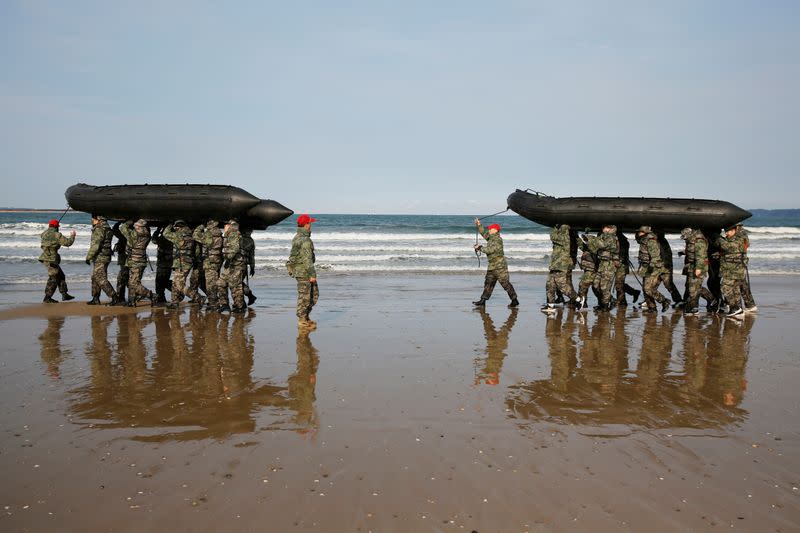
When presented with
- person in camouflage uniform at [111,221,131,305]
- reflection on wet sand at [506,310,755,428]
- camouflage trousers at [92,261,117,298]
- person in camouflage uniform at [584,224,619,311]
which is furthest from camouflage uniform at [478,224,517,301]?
camouflage trousers at [92,261,117,298]

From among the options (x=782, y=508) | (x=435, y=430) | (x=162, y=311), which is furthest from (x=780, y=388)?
(x=162, y=311)

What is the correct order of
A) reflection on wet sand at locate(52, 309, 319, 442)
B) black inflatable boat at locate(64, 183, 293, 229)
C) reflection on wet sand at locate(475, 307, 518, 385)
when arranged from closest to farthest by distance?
reflection on wet sand at locate(52, 309, 319, 442) < reflection on wet sand at locate(475, 307, 518, 385) < black inflatable boat at locate(64, 183, 293, 229)

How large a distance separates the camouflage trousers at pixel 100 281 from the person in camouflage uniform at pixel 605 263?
31.1 ft

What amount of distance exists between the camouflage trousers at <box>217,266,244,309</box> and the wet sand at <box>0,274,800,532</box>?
6.70ft

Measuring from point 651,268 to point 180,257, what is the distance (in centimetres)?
920

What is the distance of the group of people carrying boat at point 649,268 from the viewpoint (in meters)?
11.8

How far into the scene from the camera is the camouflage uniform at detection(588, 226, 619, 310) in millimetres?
12070

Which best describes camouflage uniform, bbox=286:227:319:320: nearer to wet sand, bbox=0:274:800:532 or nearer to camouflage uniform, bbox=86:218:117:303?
wet sand, bbox=0:274:800:532

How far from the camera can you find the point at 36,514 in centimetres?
375

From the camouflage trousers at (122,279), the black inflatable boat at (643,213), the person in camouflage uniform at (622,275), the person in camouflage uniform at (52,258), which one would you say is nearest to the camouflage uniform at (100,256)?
the camouflage trousers at (122,279)

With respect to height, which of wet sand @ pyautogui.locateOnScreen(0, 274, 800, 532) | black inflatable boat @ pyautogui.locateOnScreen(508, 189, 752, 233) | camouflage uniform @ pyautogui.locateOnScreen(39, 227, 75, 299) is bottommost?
wet sand @ pyautogui.locateOnScreen(0, 274, 800, 532)

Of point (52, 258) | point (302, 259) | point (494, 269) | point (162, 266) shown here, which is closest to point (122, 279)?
point (162, 266)

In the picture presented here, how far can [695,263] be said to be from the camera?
1190cm

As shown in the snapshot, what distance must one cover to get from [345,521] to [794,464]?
3311 mm
